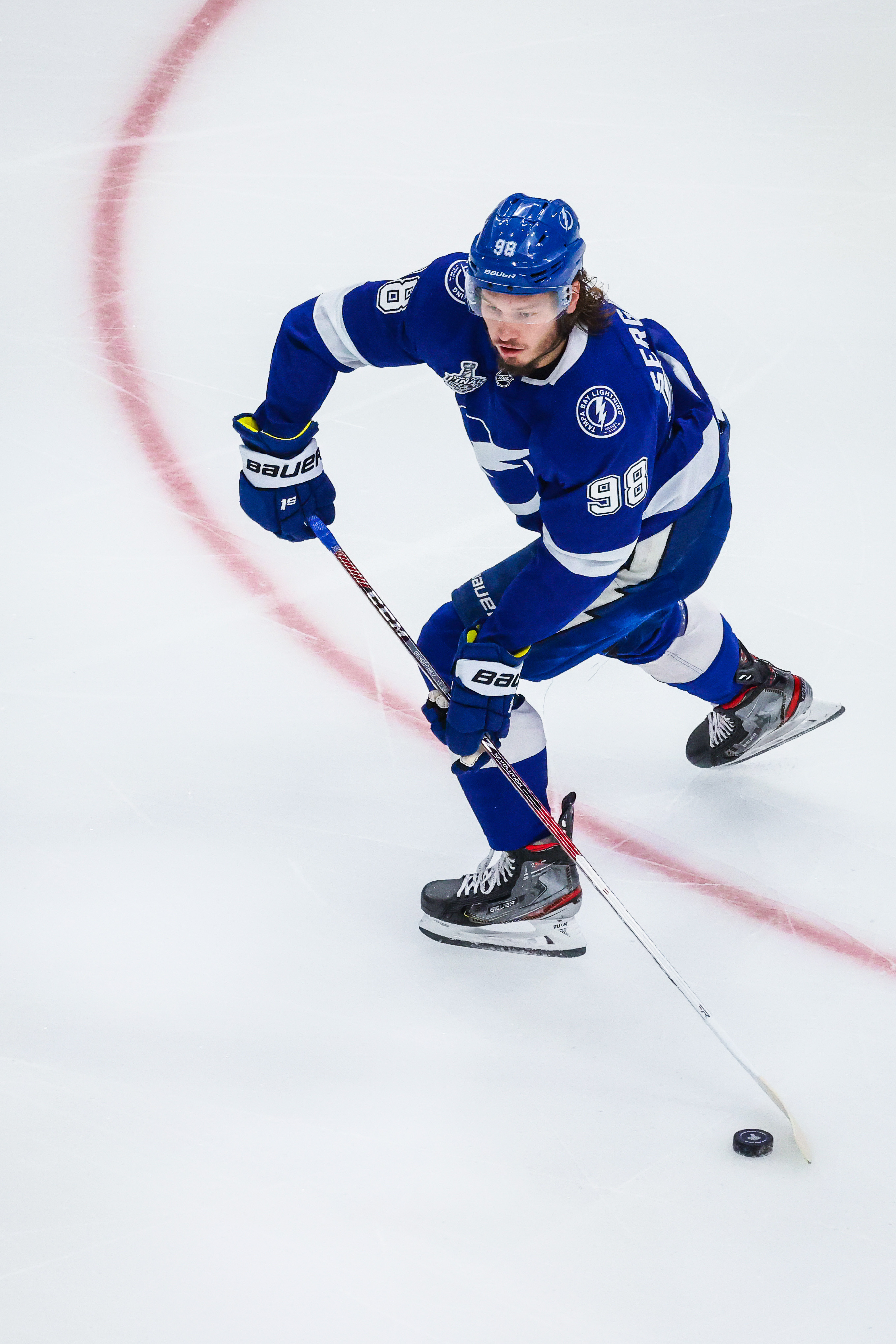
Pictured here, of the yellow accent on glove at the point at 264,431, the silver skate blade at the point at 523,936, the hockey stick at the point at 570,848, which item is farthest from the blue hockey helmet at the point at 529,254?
the silver skate blade at the point at 523,936

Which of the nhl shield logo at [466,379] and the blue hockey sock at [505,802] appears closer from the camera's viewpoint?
the nhl shield logo at [466,379]

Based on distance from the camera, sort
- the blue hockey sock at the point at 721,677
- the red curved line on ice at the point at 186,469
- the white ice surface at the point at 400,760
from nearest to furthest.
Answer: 1. the white ice surface at the point at 400,760
2. the red curved line on ice at the point at 186,469
3. the blue hockey sock at the point at 721,677

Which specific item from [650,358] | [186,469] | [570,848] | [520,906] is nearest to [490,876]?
[520,906]

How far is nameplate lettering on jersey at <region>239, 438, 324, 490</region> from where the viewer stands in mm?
2436

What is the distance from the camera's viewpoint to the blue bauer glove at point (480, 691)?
213cm

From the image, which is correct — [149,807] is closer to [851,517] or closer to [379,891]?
[379,891]

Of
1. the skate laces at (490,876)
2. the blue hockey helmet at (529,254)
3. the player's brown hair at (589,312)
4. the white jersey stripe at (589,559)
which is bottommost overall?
the skate laces at (490,876)

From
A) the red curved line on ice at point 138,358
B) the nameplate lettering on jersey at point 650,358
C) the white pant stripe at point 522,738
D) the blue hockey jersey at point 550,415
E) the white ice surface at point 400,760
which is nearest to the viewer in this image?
the white ice surface at point 400,760

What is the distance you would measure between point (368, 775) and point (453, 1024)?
0.71m

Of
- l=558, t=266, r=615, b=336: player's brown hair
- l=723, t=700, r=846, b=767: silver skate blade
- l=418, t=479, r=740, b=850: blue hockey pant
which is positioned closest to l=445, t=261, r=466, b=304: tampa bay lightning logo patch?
l=558, t=266, r=615, b=336: player's brown hair

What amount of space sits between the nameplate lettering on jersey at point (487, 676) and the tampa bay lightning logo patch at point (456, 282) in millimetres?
596

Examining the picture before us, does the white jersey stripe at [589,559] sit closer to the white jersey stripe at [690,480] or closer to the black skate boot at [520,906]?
the white jersey stripe at [690,480]

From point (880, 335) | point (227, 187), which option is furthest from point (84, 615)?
point (880, 335)

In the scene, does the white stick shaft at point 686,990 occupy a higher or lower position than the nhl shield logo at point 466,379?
lower
